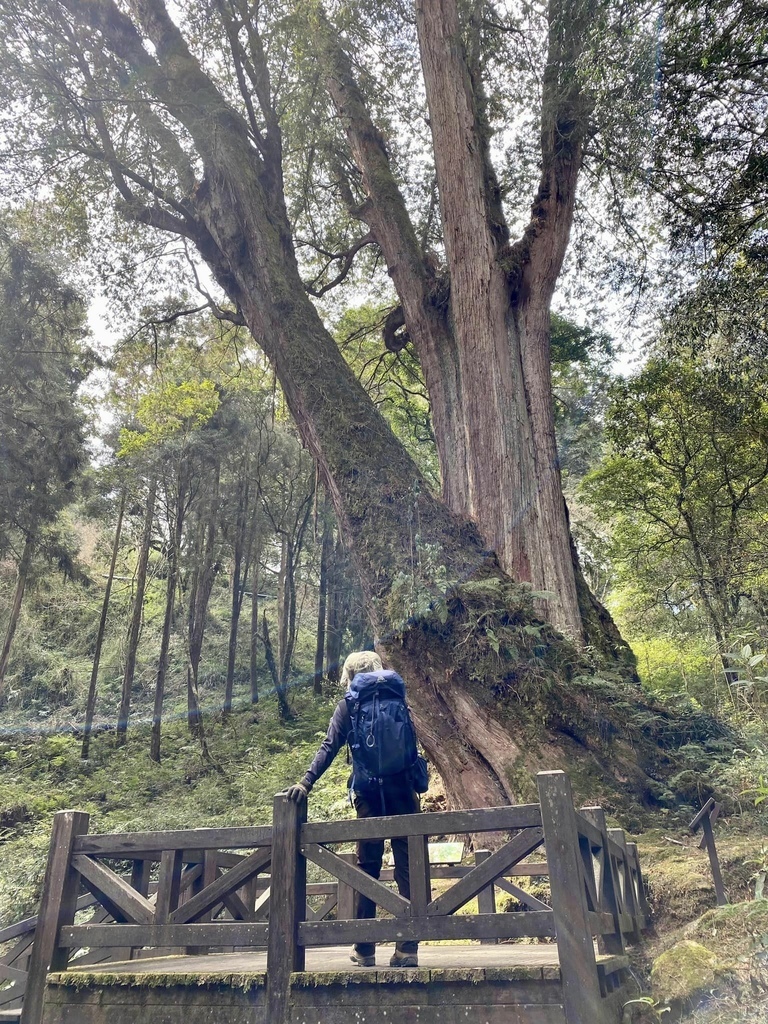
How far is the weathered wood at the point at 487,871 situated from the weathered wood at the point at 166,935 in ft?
3.10

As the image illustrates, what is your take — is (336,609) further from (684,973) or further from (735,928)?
(684,973)

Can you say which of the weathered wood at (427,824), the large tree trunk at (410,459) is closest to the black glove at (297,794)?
the weathered wood at (427,824)

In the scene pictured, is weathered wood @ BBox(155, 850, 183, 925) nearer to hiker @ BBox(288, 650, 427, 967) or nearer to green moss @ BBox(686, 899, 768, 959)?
hiker @ BBox(288, 650, 427, 967)

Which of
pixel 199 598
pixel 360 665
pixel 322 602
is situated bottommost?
pixel 360 665

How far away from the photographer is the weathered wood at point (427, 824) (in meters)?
3.24

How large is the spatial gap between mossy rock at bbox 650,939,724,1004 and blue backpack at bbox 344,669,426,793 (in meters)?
1.79

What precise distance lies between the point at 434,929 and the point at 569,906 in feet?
2.12

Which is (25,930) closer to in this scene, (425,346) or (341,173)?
(425,346)

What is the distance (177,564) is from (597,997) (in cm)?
1872

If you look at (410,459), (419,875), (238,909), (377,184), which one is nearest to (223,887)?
(419,875)

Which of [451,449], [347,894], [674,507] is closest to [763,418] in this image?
[674,507]

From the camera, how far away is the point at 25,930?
18.4 feet

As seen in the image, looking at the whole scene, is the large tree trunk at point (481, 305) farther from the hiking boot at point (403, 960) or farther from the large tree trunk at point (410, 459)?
the hiking boot at point (403, 960)

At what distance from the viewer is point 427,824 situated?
3.36 m
